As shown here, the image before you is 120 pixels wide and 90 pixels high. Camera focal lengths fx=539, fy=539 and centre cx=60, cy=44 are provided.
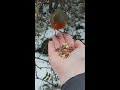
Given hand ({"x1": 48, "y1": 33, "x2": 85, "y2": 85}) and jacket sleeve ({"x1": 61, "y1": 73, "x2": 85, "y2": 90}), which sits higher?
hand ({"x1": 48, "y1": 33, "x2": 85, "y2": 85})

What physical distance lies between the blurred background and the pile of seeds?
0.20ft

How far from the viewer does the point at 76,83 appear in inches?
120

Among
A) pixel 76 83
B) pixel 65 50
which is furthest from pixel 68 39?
pixel 76 83

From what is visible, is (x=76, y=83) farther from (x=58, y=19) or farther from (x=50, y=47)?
(x=58, y=19)

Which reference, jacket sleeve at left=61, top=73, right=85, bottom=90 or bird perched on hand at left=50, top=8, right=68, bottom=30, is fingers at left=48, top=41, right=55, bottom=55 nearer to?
bird perched on hand at left=50, top=8, right=68, bottom=30

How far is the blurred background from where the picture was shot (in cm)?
306

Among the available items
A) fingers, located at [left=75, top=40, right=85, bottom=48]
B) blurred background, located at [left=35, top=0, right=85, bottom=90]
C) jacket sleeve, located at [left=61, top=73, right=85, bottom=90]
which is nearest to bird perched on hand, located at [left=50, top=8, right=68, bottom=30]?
blurred background, located at [left=35, top=0, right=85, bottom=90]

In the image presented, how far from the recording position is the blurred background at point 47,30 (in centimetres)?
306

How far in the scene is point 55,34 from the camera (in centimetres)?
311

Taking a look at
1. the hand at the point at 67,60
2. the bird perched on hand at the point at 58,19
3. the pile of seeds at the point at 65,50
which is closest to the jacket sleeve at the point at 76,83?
the hand at the point at 67,60
